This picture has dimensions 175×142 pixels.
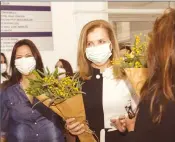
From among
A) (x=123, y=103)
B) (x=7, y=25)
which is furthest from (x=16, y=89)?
(x=123, y=103)

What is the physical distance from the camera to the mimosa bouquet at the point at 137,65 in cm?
153

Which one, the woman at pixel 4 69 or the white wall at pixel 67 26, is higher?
the white wall at pixel 67 26

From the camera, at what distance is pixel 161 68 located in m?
0.98

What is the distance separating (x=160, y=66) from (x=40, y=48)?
1251mm

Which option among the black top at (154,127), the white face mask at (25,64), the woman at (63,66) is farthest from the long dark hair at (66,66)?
the black top at (154,127)

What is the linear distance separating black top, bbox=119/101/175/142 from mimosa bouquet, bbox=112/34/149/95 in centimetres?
50

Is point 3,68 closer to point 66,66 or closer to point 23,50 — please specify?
point 23,50

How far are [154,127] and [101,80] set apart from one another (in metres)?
0.86

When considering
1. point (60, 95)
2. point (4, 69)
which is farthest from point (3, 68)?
point (60, 95)

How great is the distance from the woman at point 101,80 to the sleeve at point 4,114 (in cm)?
54

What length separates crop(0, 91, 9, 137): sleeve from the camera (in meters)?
1.92

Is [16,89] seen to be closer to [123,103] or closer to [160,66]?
[123,103]

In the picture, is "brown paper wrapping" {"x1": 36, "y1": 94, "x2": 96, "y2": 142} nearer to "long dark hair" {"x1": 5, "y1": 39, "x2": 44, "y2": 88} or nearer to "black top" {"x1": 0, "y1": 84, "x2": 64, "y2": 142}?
"black top" {"x1": 0, "y1": 84, "x2": 64, "y2": 142}

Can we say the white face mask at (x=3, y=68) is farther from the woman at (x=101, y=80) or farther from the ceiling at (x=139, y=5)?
the ceiling at (x=139, y=5)
